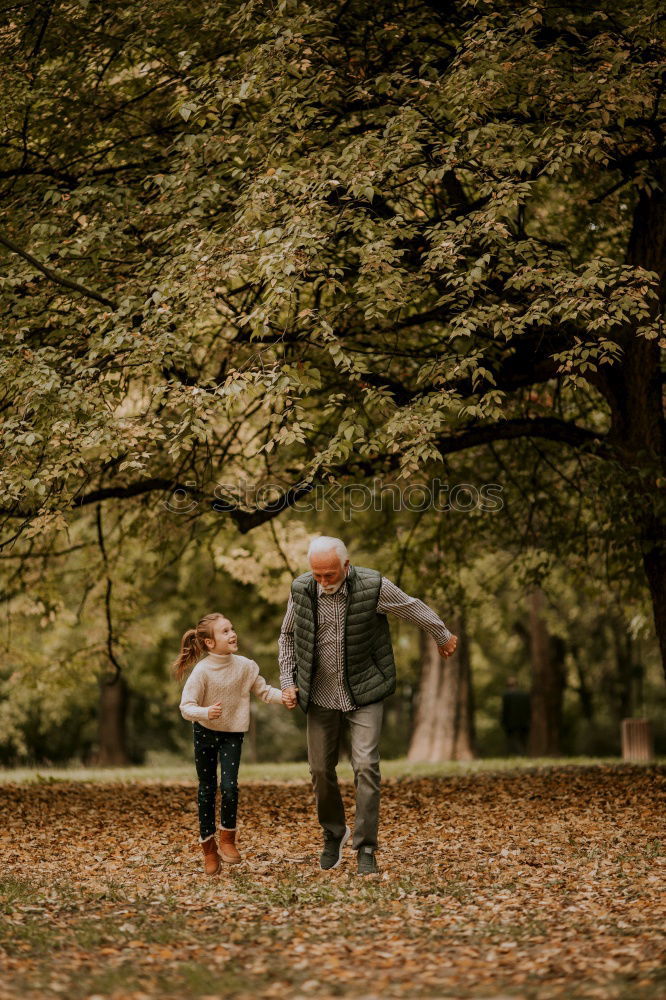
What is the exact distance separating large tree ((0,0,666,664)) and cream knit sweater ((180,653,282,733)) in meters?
1.98

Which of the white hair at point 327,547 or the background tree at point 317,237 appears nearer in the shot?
the white hair at point 327,547

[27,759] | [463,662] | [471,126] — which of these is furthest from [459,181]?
[27,759]

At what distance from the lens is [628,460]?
10648mm

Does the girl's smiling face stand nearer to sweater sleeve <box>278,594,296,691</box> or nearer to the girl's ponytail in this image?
the girl's ponytail

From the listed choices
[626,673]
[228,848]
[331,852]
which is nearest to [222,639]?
[228,848]

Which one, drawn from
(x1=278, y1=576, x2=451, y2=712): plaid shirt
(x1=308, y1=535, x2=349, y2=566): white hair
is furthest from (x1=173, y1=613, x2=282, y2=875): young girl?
(x1=308, y1=535, x2=349, y2=566): white hair

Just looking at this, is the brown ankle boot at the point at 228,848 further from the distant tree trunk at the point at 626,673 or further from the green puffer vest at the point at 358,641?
the distant tree trunk at the point at 626,673

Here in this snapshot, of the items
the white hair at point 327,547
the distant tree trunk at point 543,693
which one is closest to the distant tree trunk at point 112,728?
the distant tree trunk at point 543,693

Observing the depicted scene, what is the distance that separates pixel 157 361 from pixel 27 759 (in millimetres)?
26821

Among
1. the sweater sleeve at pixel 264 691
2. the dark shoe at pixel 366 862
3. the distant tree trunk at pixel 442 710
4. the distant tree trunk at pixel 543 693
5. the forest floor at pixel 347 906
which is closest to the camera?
the forest floor at pixel 347 906

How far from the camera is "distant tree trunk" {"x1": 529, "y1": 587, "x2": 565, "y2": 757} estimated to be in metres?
21.7

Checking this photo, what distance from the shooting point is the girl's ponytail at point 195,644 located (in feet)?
23.5

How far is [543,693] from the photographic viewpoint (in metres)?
21.9

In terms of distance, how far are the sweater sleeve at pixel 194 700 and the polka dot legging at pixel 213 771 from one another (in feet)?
0.78
